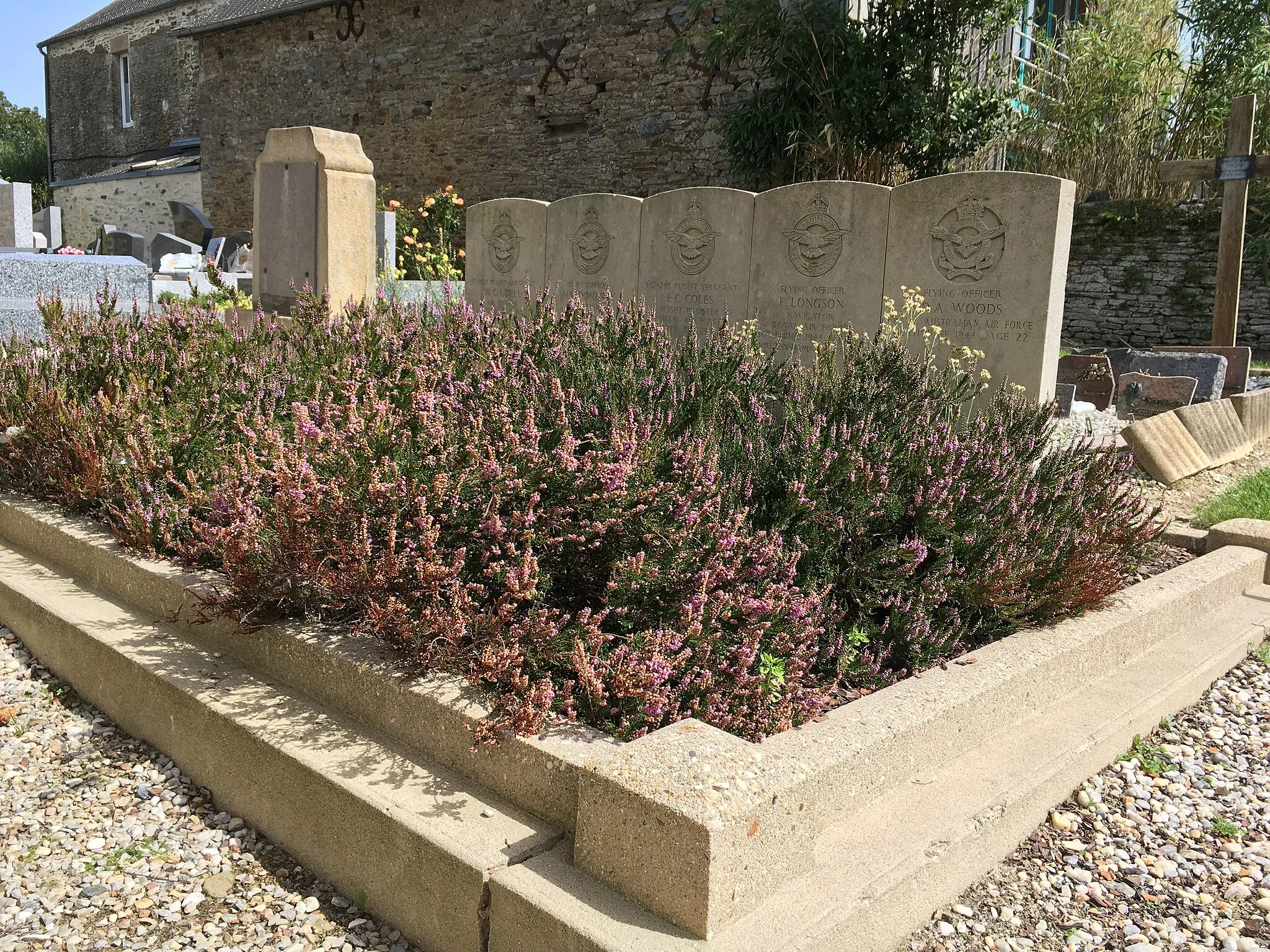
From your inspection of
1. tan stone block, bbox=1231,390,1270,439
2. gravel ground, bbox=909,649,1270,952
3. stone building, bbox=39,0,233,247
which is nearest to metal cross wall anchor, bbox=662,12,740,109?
tan stone block, bbox=1231,390,1270,439

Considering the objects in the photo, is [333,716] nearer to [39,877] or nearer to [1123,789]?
[39,877]

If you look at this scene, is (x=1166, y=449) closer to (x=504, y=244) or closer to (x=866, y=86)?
(x=504, y=244)

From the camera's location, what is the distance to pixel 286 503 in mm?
2668

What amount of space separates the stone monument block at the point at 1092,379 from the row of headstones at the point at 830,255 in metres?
3.40

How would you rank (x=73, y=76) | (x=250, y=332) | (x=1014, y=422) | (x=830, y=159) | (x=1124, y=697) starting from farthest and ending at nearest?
1. (x=73, y=76)
2. (x=830, y=159)
3. (x=250, y=332)
4. (x=1014, y=422)
5. (x=1124, y=697)

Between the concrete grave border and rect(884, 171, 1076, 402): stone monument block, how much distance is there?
2185 millimetres

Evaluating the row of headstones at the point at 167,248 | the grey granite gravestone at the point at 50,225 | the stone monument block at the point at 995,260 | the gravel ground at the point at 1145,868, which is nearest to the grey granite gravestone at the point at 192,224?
the grey granite gravestone at the point at 50,225

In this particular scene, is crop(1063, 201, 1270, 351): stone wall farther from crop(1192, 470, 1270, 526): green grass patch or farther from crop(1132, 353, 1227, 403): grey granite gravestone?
crop(1192, 470, 1270, 526): green grass patch

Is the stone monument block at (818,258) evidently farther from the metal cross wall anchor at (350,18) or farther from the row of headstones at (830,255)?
the metal cross wall anchor at (350,18)

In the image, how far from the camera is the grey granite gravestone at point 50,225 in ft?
55.8

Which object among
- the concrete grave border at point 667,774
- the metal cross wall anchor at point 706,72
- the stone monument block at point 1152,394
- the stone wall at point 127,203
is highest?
the metal cross wall anchor at point 706,72

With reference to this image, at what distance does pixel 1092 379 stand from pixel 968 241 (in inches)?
157

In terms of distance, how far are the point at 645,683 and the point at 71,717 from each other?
202cm

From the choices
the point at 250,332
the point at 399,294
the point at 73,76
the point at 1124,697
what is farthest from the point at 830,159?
the point at 73,76
